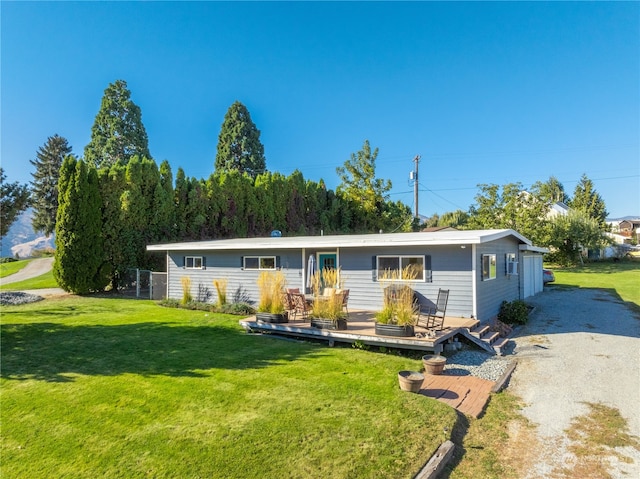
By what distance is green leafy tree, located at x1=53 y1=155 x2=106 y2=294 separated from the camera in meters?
15.6

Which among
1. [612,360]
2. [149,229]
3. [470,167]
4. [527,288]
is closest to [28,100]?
[149,229]

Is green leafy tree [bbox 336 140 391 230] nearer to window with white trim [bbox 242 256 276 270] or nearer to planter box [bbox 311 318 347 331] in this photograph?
window with white trim [bbox 242 256 276 270]

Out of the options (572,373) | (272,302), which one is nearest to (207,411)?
(272,302)

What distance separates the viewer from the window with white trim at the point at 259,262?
12302mm

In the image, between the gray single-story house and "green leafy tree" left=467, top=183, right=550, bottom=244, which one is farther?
"green leafy tree" left=467, top=183, right=550, bottom=244

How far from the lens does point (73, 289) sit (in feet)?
51.5

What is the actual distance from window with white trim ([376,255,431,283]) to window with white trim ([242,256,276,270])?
3817 millimetres

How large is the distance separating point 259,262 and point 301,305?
303 centimetres

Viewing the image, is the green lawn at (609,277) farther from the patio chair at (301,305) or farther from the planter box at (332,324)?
the patio chair at (301,305)

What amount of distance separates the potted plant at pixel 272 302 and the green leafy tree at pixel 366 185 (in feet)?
74.0

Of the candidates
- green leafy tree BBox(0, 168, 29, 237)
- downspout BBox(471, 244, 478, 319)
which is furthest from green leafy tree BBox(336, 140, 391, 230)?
downspout BBox(471, 244, 478, 319)

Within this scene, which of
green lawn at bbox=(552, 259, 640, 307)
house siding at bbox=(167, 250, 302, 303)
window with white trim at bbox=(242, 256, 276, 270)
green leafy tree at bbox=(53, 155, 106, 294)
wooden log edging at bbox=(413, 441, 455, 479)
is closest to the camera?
wooden log edging at bbox=(413, 441, 455, 479)

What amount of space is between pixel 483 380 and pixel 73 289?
1656 centimetres

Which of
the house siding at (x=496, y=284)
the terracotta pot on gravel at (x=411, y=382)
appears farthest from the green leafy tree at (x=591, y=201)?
the terracotta pot on gravel at (x=411, y=382)
